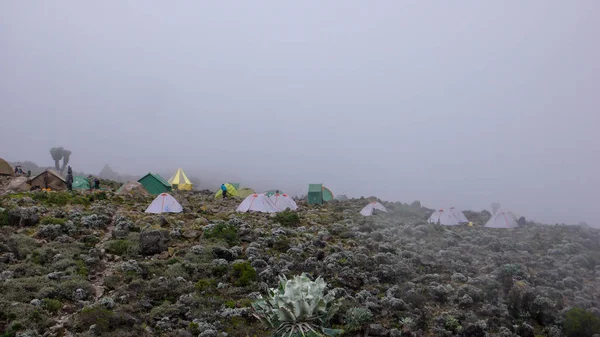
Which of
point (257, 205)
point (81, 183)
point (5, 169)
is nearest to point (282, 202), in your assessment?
point (257, 205)

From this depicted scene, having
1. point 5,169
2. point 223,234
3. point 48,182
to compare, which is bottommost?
point 223,234

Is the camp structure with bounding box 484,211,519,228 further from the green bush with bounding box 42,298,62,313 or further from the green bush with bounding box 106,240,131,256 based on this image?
the green bush with bounding box 42,298,62,313

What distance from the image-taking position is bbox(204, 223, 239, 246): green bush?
18.5m

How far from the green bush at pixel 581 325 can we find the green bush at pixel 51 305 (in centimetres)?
1461

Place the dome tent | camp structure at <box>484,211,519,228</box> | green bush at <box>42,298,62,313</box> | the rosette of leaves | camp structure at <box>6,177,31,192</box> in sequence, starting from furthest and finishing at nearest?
the dome tent → camp structure at <box>6,177,31,192</box> → camp structure at <box>484,211,519,228</box> → green bush at <box>42,298,62,313</box> → the rosette of leaves

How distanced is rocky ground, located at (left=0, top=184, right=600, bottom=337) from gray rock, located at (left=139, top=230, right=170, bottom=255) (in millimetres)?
41

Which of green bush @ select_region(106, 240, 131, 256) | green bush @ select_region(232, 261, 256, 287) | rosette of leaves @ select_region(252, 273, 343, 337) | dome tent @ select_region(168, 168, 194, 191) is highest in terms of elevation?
dome tent @ select_region(168, 168, 194, 191)

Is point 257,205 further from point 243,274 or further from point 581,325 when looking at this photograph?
point 581,325

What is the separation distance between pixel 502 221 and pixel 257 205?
16474 millimetres

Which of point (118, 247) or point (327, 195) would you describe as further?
point (327, 195)

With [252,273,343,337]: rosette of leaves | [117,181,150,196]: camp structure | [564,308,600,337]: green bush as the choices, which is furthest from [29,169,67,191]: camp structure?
[564,308,600,337]: green bush

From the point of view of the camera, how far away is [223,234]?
62.0 ft

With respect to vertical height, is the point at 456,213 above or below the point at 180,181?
below

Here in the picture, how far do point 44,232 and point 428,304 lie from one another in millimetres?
15439
